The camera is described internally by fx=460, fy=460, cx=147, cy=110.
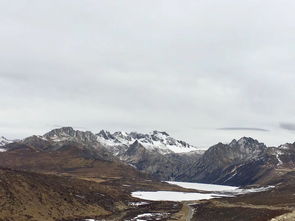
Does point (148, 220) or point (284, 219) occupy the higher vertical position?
point (284, 219)

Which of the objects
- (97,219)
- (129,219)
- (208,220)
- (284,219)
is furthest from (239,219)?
(284,219)

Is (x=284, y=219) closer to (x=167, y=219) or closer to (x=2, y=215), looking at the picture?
(x=167, y=219)

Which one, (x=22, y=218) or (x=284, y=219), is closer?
(x=284, y=219)

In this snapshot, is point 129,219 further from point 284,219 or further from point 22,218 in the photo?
point 284,219

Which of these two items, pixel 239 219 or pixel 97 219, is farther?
pixel 97 219

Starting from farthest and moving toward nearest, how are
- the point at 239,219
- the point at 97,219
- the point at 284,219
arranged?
the point at 97,219
the point at 239,219
the point at 284,219

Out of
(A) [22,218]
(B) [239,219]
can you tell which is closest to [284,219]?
(B) [239,219]

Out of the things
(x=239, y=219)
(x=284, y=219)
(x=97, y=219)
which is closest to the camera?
(x=284, y=219)

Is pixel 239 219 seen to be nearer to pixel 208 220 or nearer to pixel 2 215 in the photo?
pixel 208 220
